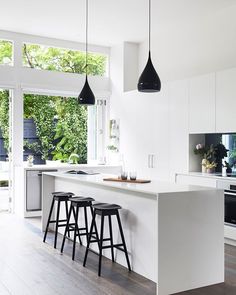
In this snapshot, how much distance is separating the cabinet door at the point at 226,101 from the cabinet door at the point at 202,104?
103mm

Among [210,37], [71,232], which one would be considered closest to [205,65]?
[210,37]

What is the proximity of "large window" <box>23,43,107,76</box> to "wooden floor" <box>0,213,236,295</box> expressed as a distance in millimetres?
3941

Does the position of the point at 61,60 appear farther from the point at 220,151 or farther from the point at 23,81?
the point at 220,151

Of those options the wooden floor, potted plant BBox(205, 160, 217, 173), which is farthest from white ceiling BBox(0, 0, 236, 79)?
the wooden floor

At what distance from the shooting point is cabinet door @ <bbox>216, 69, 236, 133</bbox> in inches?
213

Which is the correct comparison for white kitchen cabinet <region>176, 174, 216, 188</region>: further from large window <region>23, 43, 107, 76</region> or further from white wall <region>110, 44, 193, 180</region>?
large window <region>23, 43, 107, 76</region>

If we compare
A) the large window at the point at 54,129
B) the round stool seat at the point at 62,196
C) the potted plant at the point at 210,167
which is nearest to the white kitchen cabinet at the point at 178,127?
the potted plant at the point at 210,167

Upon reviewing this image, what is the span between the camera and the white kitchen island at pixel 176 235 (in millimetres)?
3584

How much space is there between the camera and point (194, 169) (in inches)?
249

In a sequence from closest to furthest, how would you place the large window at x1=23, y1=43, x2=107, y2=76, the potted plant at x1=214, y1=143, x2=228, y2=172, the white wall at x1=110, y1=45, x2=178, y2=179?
the potted plant at x1=214, y1=143, x2=228, y2=172, the white wall at x1=110, y1=45, x2=178, y2=179, the large window at x1=23, y1=43, x2=107, y2=76

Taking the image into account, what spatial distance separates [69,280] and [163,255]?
1.01m

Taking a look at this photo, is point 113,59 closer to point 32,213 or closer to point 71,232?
point 32,213

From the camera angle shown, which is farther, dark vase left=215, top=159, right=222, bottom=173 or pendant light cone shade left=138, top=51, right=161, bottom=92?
dark vase left=215, top=159, right=222, bottom=173

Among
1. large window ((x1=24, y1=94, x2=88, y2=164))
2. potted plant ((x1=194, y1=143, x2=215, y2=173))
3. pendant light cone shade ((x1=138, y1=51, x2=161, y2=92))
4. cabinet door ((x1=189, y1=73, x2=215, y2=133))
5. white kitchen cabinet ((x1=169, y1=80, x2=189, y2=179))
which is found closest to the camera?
pendant light cone shade ((x1=138, y1=51, x2=161, y2=92))
